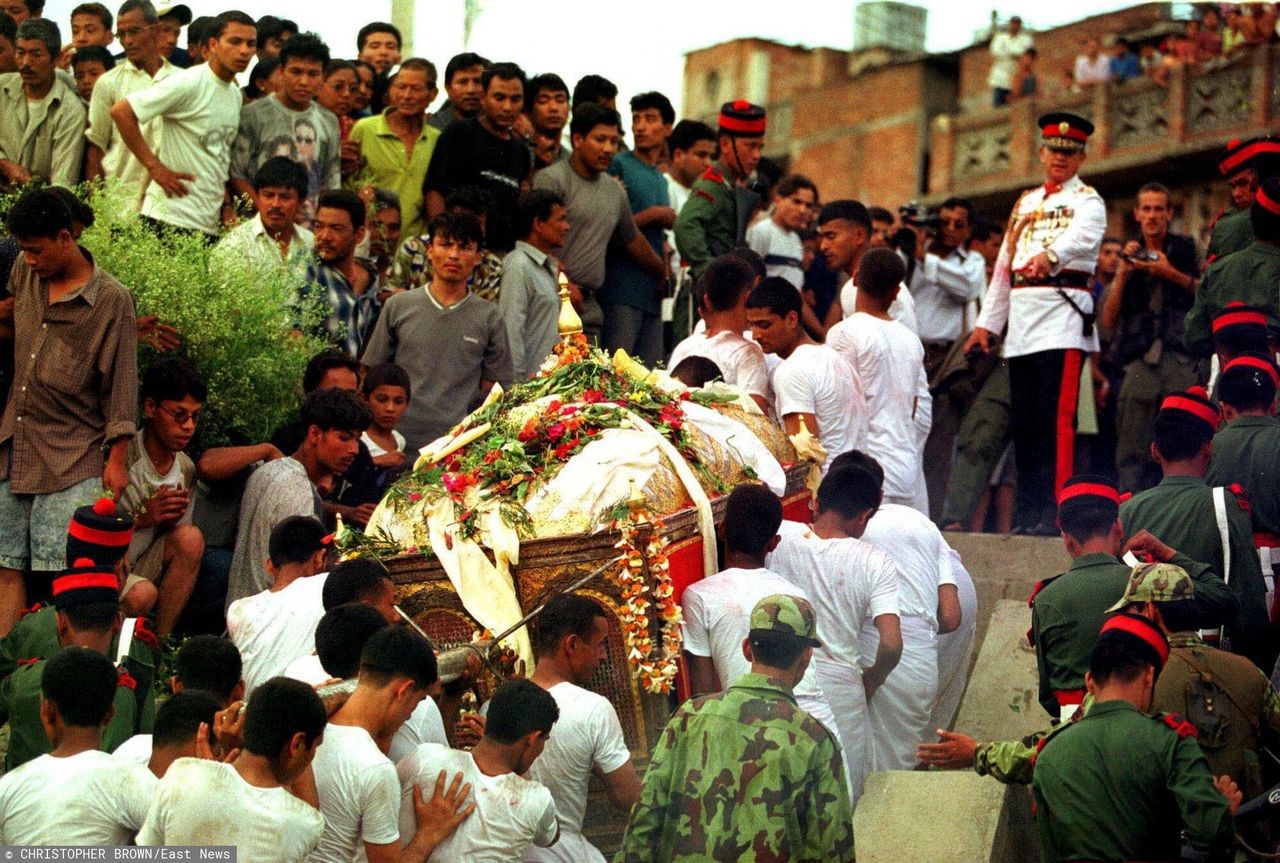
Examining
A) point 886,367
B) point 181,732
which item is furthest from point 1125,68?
point 181,732

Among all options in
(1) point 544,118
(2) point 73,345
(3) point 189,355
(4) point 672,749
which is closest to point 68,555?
(2) point 73,345

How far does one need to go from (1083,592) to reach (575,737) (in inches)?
84.6

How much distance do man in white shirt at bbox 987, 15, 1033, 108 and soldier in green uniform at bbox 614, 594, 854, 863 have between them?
30.1 meters

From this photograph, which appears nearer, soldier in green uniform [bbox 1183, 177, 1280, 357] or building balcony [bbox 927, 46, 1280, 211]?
soldier in green uniform [bbox 1183, 177, 1280, 357]

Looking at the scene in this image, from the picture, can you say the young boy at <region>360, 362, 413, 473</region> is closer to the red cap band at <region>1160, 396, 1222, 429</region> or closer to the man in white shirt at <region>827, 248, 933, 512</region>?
the man in white shirt at <region>827, 248, 933, 512</region>

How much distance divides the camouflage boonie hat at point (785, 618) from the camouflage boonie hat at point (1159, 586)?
1.27 metres

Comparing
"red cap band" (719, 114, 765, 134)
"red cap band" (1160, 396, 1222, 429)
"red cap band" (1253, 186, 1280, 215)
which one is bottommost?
"red cap band" (1160, 396, 1222, 429)

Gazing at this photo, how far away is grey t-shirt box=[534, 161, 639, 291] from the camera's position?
42.9ft

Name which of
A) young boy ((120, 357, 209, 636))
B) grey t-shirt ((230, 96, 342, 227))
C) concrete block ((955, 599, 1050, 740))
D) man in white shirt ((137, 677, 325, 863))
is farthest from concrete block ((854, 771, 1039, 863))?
grey t-shirt ((230, 96, 342, 227))

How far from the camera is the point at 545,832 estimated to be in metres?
7.26

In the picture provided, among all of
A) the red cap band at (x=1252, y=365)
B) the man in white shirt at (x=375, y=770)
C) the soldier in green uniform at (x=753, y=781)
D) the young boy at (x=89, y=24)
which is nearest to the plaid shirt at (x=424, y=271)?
the young boy at (x=89, y=24)

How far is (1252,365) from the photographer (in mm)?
9914

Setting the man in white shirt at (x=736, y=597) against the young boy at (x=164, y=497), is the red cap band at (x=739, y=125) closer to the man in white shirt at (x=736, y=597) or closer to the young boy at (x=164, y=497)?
the young boy at (x=164, y=497)

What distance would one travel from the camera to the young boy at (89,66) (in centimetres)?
1355
